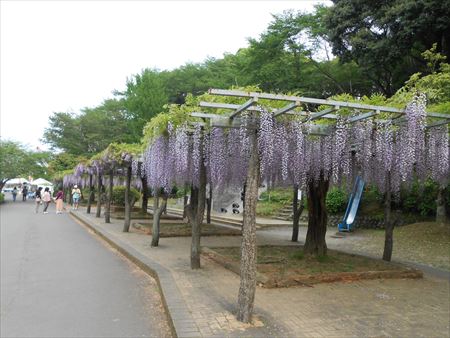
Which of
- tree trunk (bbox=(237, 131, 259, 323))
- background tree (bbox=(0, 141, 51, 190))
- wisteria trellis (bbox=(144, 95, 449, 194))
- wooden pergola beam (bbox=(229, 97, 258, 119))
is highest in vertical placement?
background tree (bbox=(0, 141, 51, 190))

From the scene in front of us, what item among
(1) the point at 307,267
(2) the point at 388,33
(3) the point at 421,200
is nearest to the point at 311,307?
(1) the point at 307,267

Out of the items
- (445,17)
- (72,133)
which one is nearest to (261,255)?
(445,17)

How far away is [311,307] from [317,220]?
3.60m

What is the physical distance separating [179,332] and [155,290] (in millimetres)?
2592

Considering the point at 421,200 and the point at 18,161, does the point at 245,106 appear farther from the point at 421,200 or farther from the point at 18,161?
the point at 18,161

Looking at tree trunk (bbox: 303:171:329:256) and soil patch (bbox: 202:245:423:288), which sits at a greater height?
tree trunk (bbox: 303:171:329:256)

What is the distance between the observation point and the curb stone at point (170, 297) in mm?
4652

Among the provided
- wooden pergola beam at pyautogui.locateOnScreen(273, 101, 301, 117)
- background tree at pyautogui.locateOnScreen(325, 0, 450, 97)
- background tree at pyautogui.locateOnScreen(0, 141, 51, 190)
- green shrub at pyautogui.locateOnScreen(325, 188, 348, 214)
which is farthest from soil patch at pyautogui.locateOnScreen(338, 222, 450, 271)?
background tree at pyautogui.locateOnScreen(0, 141, 51, 190)

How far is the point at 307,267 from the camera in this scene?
8.11 m

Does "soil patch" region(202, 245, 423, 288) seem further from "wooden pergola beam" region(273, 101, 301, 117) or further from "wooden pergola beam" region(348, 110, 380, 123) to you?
"wooden pergola beam" region(273, 101, 301, 117)

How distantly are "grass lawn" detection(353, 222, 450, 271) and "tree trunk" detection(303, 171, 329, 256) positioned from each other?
3.01m

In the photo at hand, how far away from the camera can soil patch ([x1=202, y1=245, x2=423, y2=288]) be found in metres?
7.07

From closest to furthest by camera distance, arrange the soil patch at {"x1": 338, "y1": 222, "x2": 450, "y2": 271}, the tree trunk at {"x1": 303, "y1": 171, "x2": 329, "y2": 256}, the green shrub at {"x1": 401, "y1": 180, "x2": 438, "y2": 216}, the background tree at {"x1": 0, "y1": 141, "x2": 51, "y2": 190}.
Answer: the tree trunk at {"x1": 303, "y1": 171, "x2": 329, "y2": 256}
the soil patch at {"x1": 338, "y1": 222, "x2": 450, "y2": 271}
the green shrub at {"x1": 401, "y1": 180, "x2": 438, "y2": 216}
the background tree at {"x1": 0, "y1": 141, "x2": 51, "y2": 190}

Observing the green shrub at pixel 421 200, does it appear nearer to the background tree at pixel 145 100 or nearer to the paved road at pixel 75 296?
the paved road at pixel 75 296
